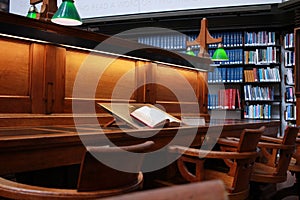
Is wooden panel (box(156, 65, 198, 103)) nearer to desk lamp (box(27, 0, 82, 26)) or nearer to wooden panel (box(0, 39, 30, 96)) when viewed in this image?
desk lamp (box(27, 0, 82, 26))

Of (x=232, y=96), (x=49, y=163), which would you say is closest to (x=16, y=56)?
(x=49, y=163)

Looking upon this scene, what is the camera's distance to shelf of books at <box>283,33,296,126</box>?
617 centimetres

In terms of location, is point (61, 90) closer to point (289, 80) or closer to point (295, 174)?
point (295, 174)

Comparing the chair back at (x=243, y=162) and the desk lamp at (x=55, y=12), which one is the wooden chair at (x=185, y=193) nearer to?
the chair back at (x=243, y=162)

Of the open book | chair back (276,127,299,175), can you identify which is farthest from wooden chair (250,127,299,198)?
the open book

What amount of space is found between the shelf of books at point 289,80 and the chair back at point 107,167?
5.66 meters

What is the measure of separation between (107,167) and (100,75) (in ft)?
5.55

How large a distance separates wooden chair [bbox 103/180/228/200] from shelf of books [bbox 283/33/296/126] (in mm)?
6136

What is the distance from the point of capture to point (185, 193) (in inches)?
19.1

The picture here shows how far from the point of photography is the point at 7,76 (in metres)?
2.07

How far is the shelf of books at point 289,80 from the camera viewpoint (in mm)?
6168

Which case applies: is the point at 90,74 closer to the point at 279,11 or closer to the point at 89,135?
the point at 89,135

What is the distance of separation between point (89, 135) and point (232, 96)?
5.37 metres

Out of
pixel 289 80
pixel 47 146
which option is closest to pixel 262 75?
pixel 289 80
